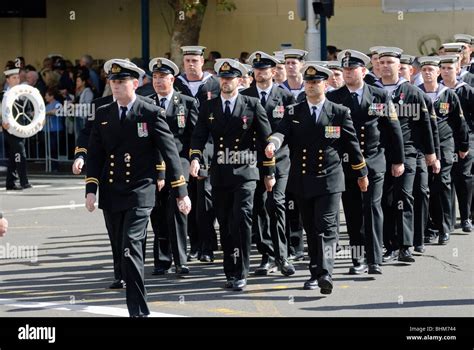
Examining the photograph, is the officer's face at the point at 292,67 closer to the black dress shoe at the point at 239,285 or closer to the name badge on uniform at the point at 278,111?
the name badge on uniform at the point at 278,111

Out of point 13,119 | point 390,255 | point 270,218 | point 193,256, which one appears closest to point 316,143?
point 270,218

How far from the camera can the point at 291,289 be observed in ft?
38.9

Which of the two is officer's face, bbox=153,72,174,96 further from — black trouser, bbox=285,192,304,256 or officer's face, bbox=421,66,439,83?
officer's face, bbox=421,66,439,83

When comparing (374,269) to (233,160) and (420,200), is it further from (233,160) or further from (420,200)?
(233,160)

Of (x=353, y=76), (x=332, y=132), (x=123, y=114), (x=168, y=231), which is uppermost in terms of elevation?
(x=353, y=76)

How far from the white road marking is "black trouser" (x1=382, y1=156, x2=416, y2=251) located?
368 cm

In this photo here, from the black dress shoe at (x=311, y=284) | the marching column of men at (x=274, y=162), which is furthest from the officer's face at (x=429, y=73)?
the black dress shoe at (x=311, y=284)

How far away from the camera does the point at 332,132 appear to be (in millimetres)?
11617

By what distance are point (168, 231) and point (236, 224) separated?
1320mm

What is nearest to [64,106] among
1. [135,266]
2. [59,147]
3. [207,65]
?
[59,147]

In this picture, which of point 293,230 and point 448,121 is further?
point 448,121

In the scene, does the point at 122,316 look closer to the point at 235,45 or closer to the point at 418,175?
the point at 418,175

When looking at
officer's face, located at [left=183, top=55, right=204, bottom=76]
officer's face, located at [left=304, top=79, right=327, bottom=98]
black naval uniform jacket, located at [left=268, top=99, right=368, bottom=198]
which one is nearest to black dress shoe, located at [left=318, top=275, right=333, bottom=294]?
black naval uniform jacket, located at [left=268, top=99, right=368, bottom=198]

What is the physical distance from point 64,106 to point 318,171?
13058 millimetres
